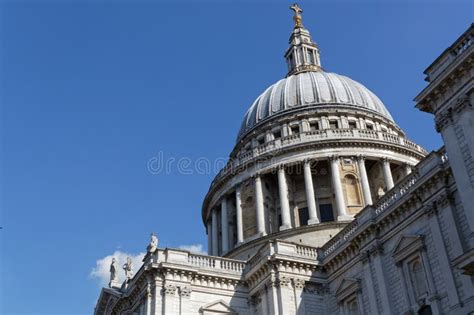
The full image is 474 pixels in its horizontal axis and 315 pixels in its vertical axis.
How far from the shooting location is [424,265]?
25.8 meters

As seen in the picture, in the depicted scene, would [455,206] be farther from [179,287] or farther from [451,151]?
[179,287]

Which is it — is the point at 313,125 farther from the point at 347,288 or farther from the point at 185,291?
the point at 185,291

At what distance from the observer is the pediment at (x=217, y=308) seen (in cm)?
3225

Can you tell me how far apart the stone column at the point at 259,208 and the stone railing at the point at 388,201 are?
11405 mm

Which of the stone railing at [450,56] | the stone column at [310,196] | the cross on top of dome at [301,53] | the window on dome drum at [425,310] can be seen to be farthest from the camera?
the cross on top of dome at [301,53]

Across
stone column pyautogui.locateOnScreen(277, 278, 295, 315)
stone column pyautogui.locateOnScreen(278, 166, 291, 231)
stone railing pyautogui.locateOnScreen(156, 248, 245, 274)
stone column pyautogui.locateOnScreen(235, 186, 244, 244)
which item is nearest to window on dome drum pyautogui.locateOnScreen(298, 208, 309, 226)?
stone column pyautogui.locateOnScreen(278, 166, 291, 231)

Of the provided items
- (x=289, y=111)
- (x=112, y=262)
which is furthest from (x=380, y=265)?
(x=289, y=111)

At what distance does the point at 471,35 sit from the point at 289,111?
31.2 m

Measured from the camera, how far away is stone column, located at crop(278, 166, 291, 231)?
44.7m

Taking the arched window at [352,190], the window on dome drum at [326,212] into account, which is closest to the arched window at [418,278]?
the window on dome drum at [326,212]

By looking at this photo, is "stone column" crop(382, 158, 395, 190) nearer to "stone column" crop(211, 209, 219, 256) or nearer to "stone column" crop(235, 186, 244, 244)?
"stone column" crop(235, 186, 244, 244)

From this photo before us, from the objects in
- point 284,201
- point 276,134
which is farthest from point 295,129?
point 284,201

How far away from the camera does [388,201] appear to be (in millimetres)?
29609

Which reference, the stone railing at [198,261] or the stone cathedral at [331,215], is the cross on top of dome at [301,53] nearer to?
the stone cathedral at [331,215]
